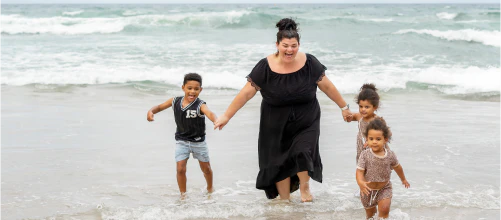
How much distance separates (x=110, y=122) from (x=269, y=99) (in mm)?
4382

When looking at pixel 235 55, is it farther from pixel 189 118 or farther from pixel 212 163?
pixel 189 118

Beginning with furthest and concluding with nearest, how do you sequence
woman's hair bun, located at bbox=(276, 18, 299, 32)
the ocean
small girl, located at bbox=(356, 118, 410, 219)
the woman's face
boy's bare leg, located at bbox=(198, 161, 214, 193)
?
boy's bare leg, located at bbox=(198, 161, 214, 193)
the ocean
woman's hair bun, located at bbox=(276, 18, 299, 32)
the woman's face
small girl, located at bbox=(356, 118, 410, 219)

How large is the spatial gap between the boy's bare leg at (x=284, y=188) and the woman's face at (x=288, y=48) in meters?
1.18

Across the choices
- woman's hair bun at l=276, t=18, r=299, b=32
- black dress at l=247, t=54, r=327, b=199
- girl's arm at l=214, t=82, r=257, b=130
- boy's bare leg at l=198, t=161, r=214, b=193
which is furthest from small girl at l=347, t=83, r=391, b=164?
boy's bare leg at l=198, t=161, r=214, b=193

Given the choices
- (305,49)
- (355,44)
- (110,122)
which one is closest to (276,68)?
(110,122)

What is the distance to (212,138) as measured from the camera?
26.4ft

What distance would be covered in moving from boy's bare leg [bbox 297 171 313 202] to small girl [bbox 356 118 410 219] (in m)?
0.72

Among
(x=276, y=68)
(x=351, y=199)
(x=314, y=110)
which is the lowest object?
(x=351, y=199)

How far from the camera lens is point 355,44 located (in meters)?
22.1

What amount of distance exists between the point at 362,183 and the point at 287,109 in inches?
39.4

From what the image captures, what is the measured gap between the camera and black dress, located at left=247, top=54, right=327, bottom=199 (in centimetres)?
496

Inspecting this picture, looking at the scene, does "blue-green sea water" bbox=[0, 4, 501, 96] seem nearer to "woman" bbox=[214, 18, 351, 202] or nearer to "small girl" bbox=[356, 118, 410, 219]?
"woman" bbox=[214, 18, 351, 202]

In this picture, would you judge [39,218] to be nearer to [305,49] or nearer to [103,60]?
[103,60]

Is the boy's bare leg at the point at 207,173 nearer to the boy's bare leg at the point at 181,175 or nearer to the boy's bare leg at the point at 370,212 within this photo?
the boy's bare leg at the point at 181,175
